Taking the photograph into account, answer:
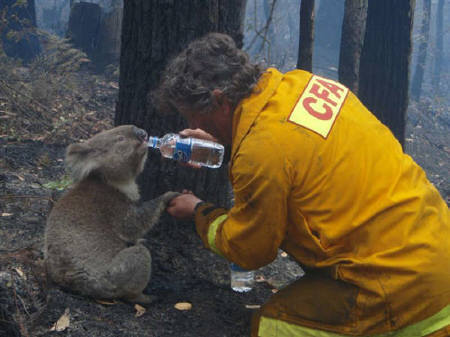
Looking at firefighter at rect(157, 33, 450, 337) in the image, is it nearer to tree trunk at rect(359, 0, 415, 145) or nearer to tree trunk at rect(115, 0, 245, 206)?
tree trunk at rect(115, 0, 245, 206)

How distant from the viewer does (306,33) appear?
7.75 meters

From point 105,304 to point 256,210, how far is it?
140 centimetres

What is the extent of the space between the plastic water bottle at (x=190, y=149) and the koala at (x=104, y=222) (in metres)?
0.15

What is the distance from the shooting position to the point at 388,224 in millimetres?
2523

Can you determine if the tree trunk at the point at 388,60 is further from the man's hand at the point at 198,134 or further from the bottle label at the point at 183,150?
the bottle label at the point at 183,150

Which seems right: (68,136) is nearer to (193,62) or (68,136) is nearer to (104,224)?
(104,224)

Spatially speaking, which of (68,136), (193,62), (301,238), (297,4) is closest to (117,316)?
(301,238)

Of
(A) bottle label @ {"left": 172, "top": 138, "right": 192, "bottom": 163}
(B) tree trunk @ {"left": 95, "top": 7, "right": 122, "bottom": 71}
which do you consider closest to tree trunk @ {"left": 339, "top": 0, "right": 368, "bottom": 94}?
(A) bottle label @ {"left": 172, "top": 138, "right": 192, "bottom": 163}

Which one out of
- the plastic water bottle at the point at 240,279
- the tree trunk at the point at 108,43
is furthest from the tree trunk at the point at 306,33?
the tree trunk at the point at 108,43

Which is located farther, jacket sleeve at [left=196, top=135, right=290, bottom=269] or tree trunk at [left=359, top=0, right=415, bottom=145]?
tree trunk at [left=359, top=0, right=415, bottom=145]

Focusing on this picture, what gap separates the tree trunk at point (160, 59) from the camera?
3.77 m

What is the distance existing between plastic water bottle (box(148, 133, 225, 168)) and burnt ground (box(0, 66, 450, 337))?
0.74 meters

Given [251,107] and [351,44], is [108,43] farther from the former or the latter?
[251,107]

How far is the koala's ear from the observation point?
364cm
